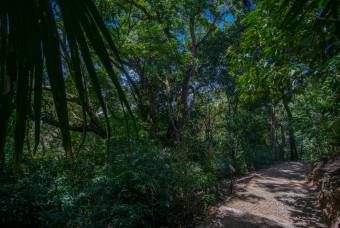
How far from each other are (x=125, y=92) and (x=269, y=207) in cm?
428

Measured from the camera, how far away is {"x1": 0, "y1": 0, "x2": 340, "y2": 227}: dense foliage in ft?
1.83

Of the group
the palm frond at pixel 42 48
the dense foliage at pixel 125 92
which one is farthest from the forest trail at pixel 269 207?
the palm frond at pixel 42 48

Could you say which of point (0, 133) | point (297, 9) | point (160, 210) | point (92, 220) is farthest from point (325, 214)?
point (0, 133)

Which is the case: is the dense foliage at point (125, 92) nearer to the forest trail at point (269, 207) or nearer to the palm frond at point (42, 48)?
the palm frond at point (42, 48)

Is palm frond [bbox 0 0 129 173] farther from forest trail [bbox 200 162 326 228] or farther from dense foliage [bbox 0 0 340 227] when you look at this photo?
forest trail [bbox 200 162 326 228]

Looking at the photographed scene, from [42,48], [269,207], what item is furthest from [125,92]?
[42,48]

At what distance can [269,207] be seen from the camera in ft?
22.0

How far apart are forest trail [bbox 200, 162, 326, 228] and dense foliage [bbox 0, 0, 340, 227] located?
473mm

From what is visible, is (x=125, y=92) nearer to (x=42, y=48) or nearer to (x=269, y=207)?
(x=269, y=207)

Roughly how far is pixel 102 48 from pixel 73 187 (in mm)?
4459

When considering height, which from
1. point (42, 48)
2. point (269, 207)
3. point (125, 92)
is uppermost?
point (125, 92)

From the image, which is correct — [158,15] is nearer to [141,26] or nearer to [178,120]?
[141,26]

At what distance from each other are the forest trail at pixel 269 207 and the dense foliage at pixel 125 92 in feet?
1.55

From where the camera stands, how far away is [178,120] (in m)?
8.96
